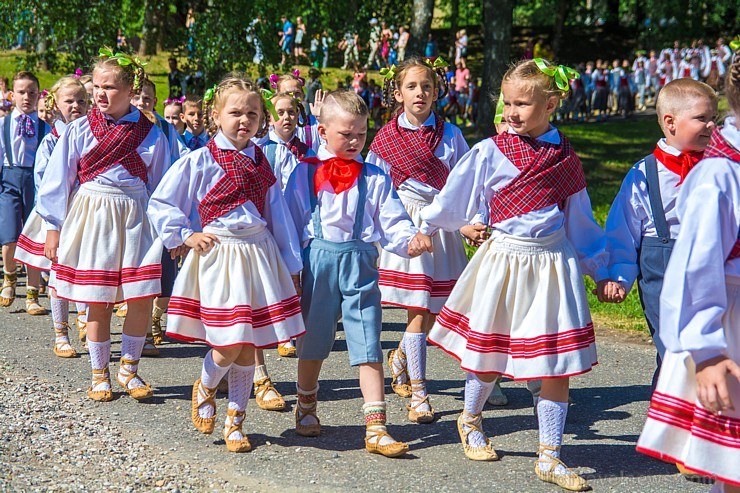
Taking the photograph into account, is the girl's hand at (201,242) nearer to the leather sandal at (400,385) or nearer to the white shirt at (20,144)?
the leather sandal at (400,385)

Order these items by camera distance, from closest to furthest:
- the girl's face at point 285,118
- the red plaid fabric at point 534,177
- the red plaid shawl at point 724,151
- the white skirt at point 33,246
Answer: the red plaid shawl at point 724,151 → the red plaid fabric at point 534,177 → the girl's face at point 285,118 → the white skirt at point 33,246

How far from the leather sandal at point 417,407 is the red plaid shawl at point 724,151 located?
3010mm

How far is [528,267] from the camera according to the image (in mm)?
4961

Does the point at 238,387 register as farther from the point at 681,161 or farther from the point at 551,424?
the point at 681,161

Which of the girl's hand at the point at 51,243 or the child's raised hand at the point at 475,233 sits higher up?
the child's raised hand at the point at 475,233

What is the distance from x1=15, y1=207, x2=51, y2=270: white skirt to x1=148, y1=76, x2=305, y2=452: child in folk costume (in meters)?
3.09

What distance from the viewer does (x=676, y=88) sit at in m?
5.05

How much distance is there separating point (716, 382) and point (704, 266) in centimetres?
34

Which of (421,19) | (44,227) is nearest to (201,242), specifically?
(44,227)

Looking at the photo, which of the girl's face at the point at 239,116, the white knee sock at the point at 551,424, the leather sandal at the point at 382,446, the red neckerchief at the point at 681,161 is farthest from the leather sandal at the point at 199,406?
the red neckerchief at the point at 681,161

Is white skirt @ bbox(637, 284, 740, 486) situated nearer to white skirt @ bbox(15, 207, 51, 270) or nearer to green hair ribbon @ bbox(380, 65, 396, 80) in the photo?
green hair ribbon @ bbox(380, 65, 396, 80)

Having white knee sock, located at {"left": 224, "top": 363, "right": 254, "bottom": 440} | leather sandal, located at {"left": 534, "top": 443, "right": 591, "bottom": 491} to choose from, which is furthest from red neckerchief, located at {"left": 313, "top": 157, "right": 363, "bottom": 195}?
leather sandal, located at {"left": 534, "top": 443, "right": 591, "bottom": 491}

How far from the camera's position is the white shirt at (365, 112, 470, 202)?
→ 6.38m

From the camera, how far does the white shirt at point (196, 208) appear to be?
536cm
